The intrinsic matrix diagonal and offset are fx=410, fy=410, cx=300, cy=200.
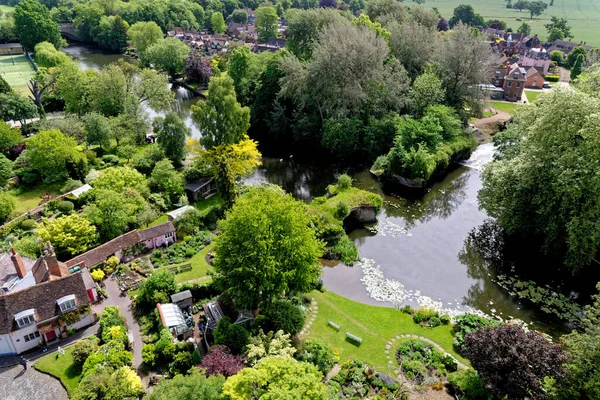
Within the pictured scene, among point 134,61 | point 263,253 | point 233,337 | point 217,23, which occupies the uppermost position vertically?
point 217,23

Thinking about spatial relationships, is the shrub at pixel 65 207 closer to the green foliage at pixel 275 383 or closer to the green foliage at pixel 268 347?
the green foliage at pixel 268 347

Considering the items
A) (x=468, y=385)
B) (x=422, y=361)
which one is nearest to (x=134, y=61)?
(x=422, y=361)

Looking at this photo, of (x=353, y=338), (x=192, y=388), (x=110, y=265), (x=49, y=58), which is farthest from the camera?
(x=49, y=58)

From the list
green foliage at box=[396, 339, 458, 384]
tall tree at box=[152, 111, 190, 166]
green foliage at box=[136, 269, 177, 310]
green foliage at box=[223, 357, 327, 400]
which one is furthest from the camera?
tall tree at box=[152, 111, 190, 166]

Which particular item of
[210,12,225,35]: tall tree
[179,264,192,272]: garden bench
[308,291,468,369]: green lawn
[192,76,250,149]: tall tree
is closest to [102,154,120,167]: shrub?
[192,76,250,149]: tall tree

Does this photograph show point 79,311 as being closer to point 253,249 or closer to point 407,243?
point 253,249

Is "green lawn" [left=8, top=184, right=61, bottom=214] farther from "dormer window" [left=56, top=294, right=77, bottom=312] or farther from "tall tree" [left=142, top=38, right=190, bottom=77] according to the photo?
"tall tree" [left=142, top=38, right=190, bottom=77]

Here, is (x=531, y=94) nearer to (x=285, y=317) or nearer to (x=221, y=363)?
(x=285, y=317)
